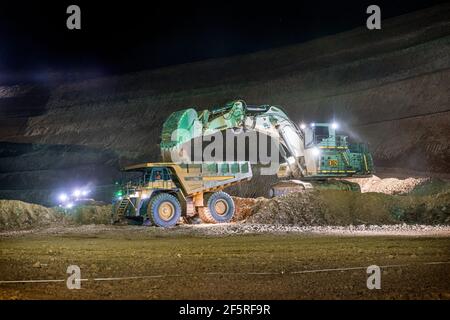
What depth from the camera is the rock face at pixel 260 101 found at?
125ft

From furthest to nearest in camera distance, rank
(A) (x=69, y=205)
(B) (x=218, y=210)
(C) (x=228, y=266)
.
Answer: (A) (x=69, y=205)
(B) (x=218, y=210)
(C) (x=228, y=266)

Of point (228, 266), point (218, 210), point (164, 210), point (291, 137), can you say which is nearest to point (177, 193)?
point (164, 210)

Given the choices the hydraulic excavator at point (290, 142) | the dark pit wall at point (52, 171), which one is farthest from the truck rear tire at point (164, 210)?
the dark pit wall at point (52, 171)

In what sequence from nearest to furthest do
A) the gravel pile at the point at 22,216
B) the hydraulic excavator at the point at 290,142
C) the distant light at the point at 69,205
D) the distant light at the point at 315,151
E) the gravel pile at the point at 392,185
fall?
1. the hydraulic excavator at the point at 290,142
2. the gravel pile at the point at 22,216
3. the distant light at the point at 315,151
4. the distant light at the point at 69,205
5. the gravel pile at the point at 392,185

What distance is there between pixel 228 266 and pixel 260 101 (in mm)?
41760

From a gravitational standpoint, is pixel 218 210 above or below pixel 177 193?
below

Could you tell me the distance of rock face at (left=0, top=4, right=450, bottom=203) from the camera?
38.2 m

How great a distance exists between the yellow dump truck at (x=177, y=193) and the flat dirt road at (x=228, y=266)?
2.75m

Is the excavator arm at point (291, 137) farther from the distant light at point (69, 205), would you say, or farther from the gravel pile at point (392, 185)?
the distant light at point (69, 205)

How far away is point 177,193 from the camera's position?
19516 mm

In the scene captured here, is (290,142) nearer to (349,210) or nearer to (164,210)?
(349,210)

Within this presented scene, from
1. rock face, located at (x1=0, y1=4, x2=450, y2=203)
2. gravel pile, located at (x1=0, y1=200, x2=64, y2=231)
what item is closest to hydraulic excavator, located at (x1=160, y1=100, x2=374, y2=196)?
gravel pile, located at (x1=0, y1=200, x2=64, y2=231)

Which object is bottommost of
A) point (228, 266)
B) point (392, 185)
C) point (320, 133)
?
point (228, 266)
